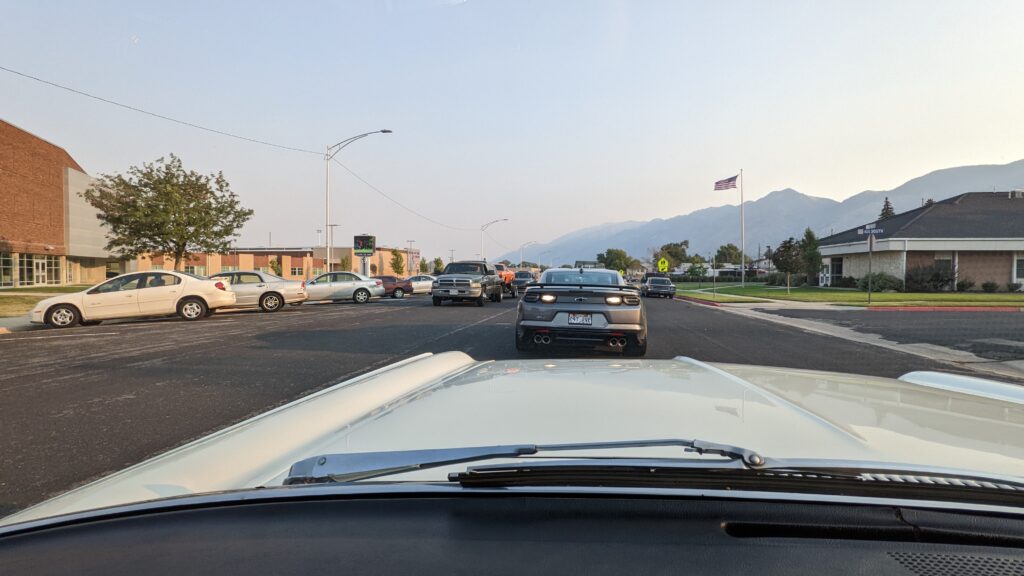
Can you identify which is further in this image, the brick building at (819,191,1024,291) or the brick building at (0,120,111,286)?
the brick building at (0,120,111,286)

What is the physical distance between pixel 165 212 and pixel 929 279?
47636 millimetres

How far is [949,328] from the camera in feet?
48.5

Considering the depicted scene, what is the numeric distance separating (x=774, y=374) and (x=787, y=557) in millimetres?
1941

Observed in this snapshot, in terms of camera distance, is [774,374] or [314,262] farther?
[314,262]

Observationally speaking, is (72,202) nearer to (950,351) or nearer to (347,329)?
(347,329)

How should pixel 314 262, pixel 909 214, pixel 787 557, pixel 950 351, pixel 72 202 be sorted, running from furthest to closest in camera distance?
pixel 314 262 → pixel 72 202 → pixel 909 214 → pixel 950 351 → pixel 787 557

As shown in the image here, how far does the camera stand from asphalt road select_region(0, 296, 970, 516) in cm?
441

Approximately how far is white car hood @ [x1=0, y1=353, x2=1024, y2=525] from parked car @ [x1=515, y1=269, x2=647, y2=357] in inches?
209

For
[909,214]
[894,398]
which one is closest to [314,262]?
[909,214]

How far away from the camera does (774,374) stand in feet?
9.15

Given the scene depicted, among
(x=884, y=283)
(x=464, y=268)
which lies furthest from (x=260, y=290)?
(x=884, y=283)

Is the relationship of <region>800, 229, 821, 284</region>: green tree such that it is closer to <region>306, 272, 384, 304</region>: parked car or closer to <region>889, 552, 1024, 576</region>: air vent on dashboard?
<region>306, 272, 384, 304</region>: parked car

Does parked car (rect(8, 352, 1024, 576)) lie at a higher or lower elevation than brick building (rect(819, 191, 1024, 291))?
lower

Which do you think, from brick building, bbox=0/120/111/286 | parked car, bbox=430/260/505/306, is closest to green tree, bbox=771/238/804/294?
parked car, bbox=430/260/505/306
